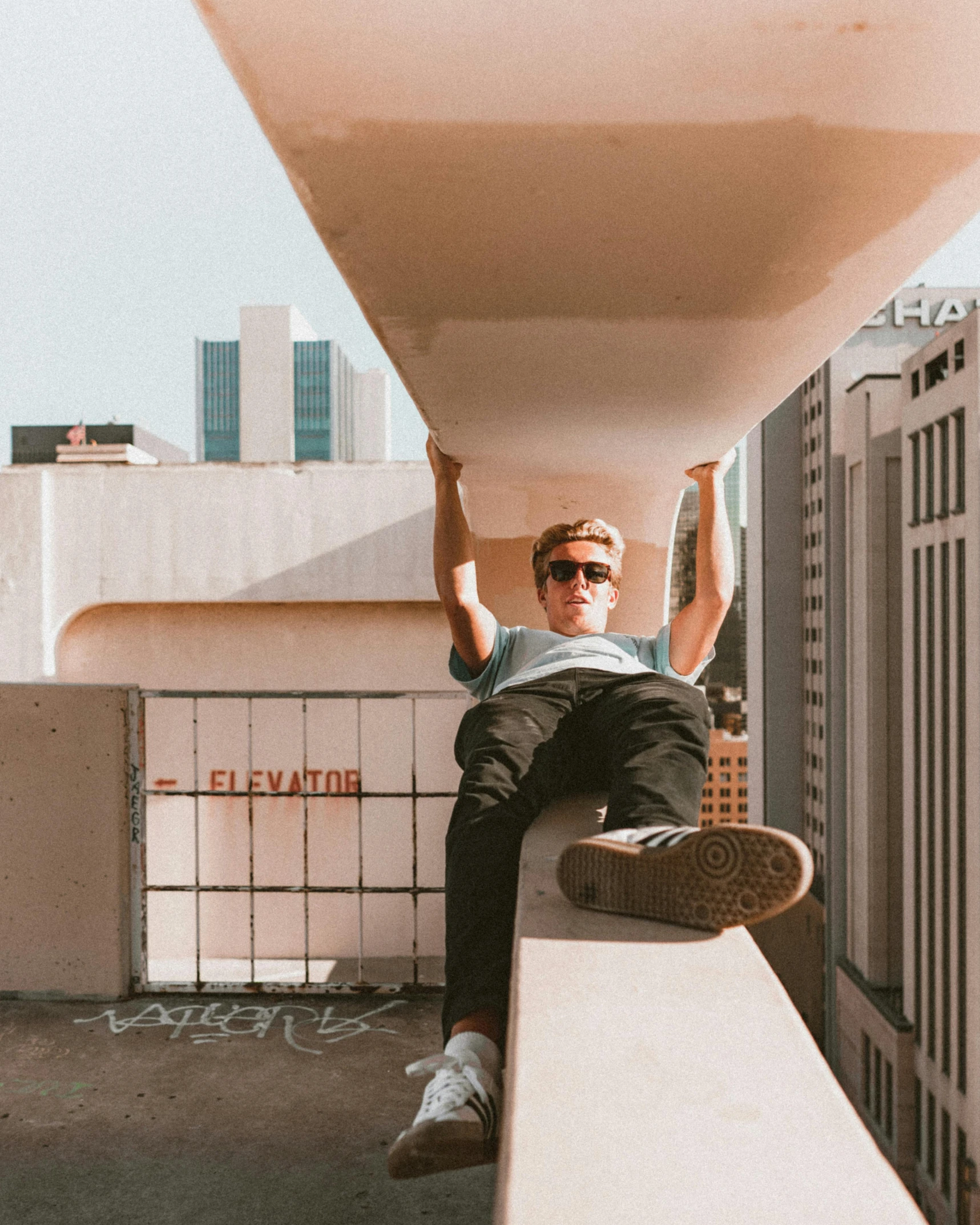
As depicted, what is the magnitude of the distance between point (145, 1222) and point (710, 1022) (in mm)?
1458

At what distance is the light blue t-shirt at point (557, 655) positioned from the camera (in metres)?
2.10

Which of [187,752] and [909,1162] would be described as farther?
[909,1162]

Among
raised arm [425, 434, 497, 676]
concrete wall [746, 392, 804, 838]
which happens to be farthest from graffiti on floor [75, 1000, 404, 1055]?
concrete wall [746, 392, 804, 838]

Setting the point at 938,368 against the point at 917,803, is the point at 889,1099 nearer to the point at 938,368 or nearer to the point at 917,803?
the point at 917,803

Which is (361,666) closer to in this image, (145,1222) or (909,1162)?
(145,1222)

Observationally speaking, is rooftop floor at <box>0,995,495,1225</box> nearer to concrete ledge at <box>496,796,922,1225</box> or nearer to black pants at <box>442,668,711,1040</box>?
black pants at <box>442,668,711,1040</box>

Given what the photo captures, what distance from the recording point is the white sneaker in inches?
44.7

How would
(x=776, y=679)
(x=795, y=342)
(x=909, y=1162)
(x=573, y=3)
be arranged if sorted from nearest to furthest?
(x=573, y=3)
(x=795, y=342)
(x=909, y=1162)
(x=776, y=679)

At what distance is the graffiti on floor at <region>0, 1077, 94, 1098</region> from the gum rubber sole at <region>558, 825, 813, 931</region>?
1.69 m

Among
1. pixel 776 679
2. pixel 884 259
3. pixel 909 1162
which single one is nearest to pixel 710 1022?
pixel 884 259

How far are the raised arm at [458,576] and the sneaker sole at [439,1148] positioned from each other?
3.50 ft

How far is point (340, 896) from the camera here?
11.2 metres

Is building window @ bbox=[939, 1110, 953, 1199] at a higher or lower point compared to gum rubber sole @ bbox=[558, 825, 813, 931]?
lower

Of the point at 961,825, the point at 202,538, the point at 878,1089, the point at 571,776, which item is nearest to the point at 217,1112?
the point at 571,776
